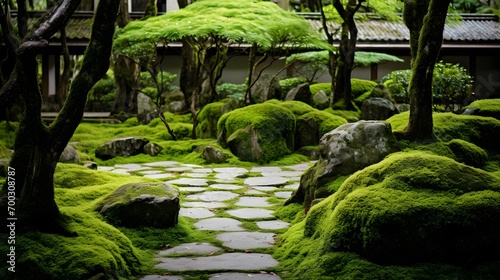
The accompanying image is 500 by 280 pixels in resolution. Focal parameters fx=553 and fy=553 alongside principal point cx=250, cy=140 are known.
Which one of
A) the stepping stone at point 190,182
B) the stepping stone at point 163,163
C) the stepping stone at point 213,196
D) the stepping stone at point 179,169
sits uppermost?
the stepping stone at point 213,196

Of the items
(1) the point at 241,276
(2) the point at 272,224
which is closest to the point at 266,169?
(2) the point at 272,224

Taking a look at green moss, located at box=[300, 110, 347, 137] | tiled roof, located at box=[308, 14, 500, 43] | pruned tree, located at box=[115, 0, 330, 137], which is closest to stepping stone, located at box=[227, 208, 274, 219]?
pruned tree, located at box=[115, 0, 330, 137]

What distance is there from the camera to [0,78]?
43.1ft

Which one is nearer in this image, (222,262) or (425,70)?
(222,262)

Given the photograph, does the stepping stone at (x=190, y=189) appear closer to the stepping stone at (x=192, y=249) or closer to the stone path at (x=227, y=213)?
the stone path at (x=227, y=213)

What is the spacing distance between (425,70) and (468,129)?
141cm

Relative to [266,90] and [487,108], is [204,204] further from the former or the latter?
[266,90]

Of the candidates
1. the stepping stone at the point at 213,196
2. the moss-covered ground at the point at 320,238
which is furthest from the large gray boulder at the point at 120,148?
the moss-covered ground at the point at 320,238

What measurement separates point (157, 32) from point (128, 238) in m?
6.89

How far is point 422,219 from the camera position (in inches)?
153

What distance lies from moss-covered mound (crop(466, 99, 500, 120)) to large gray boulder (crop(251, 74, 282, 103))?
8449 mm

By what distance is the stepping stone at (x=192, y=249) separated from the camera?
4.80m

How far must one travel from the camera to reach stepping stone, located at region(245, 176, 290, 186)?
8.48 meters

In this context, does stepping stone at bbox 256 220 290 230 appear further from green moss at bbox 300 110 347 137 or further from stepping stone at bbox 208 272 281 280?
green moss at bbox 300 110 347 137
